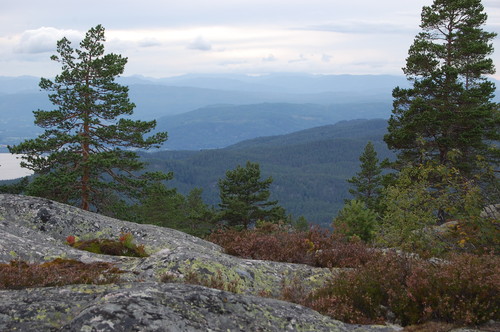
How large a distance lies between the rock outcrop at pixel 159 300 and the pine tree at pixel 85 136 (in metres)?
14.0

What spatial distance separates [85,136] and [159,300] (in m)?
19.6

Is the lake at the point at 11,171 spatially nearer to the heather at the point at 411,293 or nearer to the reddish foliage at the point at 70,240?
the reddish foliage at the point at 70,240

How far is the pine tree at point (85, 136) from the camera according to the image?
21341 mm

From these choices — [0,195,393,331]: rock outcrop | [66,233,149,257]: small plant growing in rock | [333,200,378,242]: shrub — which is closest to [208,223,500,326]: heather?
[0,195,393,331]: rock outcrop

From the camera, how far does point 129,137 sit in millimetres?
23172

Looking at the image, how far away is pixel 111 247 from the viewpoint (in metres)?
8.65

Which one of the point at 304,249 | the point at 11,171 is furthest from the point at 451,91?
the point at 11,171

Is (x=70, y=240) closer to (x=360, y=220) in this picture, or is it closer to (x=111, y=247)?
(x=111, y=247)

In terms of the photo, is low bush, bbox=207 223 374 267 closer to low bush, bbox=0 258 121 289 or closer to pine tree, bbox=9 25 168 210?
low bush, bbox=0 258 121 289

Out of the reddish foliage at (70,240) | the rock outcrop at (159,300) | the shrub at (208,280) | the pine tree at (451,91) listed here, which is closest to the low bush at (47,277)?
the rock outcrop at (159,300)

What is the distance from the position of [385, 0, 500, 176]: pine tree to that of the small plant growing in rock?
19172 millimetres

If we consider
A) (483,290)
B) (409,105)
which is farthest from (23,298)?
(409,105)

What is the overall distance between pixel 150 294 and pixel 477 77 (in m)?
26.4

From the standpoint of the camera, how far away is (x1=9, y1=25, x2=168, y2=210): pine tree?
21341 millimetres
